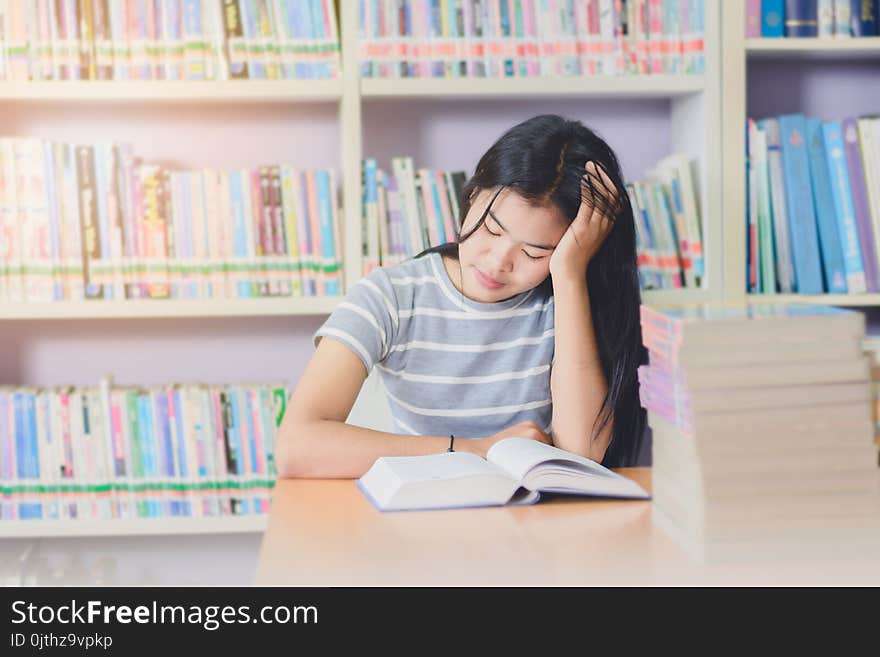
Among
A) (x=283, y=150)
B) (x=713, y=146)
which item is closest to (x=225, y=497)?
(x=283, y=150)

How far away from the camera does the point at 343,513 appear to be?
105cm

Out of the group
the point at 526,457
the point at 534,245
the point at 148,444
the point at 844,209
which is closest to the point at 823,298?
the point at 844,209

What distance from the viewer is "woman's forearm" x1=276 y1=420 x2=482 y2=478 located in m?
1.23

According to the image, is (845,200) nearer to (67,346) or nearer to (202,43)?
(202,43)

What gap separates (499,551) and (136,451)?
132cm

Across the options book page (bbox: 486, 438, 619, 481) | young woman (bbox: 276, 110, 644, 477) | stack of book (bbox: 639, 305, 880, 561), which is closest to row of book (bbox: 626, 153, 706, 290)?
young woman (bbox: 276, 110, 644, 477)

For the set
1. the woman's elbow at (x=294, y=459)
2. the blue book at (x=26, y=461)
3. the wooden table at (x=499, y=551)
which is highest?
the woman's elbow at (x=294, y=459)

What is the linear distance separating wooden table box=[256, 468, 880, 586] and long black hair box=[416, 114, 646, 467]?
413 mm

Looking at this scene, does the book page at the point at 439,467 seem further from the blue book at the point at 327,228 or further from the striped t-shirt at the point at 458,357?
the blue book at the point at 327,228

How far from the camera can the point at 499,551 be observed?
90 cm

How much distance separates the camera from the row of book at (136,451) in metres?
2.01

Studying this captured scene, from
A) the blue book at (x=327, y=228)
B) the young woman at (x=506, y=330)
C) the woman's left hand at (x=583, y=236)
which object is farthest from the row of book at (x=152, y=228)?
the woman's left hand at (x=583, y=236)
